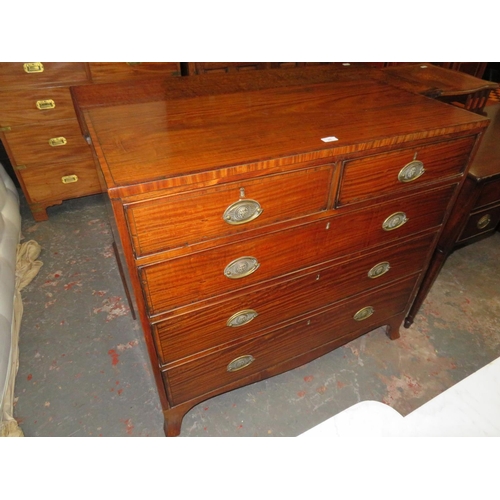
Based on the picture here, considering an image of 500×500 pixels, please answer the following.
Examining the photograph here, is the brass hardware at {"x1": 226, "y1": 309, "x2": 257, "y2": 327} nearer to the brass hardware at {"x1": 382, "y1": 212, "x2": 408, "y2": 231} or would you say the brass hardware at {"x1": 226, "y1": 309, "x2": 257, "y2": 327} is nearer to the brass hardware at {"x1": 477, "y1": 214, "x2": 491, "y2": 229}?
the brass hardware at {"x1": 382, "y1": 212, "x2": 408, "y2": 231}

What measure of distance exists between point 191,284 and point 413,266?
1.10 metres

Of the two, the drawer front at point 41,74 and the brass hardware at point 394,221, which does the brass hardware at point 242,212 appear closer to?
the brass hardware at point 394,221

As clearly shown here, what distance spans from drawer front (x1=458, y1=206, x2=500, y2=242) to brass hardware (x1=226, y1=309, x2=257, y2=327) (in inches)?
46.8

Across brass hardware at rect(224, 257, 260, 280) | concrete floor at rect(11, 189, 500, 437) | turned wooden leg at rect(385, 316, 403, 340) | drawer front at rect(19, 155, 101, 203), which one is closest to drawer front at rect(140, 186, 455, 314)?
brass hardware at rect(224, 257, 260, 280)

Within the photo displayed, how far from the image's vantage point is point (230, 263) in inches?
43.7

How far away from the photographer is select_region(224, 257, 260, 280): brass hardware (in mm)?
1118

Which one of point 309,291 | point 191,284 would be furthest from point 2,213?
point 309,291

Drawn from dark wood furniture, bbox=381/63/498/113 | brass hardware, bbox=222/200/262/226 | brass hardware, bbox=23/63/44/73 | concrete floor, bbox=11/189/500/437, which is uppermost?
dark wood furniture, bbox=381/63/498/113

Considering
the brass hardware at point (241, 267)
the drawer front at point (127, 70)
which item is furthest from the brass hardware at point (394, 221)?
the drawer front at point (127, 70)

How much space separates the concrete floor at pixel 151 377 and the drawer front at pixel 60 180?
18.5 inches

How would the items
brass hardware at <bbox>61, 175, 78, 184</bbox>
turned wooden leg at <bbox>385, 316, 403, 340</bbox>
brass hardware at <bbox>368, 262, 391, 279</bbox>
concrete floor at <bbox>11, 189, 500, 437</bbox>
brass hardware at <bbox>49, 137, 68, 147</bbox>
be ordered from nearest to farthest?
brass hardware at <bbox>368, 262, 391, 279</bbox>
concrete floor at <bbox>11, 189, 500, 437</bbox>
turned wooden leg at <bbox>385, 316, 403, 340</bbox>
brass hardware at <bbox>49, 137, 68, 147</bbox>
brass hardware at <bbox>61, 175, 78, 184</bbox>

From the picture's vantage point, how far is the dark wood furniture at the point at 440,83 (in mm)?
1514
